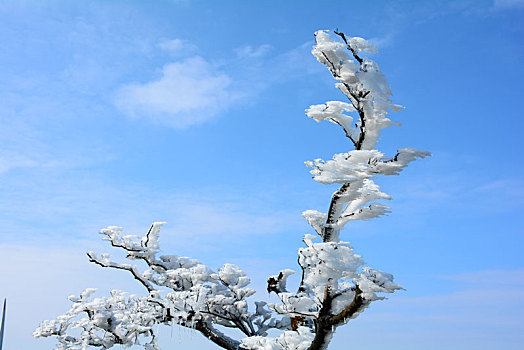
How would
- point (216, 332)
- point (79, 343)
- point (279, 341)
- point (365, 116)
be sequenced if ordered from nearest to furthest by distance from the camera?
point (365, 116) → point (279, 341) → point (216, 332) → point (79, 343)

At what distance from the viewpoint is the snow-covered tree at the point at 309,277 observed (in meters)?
7.10

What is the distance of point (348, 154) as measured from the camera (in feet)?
22.9

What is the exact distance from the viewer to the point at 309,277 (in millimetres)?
7465

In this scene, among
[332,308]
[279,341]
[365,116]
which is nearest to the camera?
[365,116]

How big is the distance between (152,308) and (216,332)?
65.8 inches

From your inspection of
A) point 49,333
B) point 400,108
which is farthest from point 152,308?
point 400,108

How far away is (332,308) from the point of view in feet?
26.7

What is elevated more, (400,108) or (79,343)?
(400,108)

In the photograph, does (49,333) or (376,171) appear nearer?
(376,171)

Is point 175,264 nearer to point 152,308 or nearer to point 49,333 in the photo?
point 152,308

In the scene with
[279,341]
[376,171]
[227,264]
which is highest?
[227,264]

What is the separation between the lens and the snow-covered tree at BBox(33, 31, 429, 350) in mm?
7098

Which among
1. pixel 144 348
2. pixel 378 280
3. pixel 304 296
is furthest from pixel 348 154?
pixel 144 348

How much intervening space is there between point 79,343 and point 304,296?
706 centimetres
